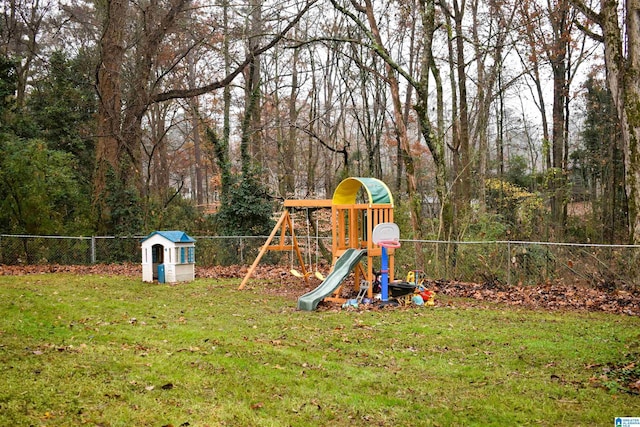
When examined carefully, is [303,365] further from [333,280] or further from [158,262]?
[158,262]

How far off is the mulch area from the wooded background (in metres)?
1.99

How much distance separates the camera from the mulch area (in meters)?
9.58

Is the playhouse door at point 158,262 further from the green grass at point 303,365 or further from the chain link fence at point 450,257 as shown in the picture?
the green grass at point 303,365

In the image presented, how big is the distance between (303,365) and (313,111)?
19798 mm

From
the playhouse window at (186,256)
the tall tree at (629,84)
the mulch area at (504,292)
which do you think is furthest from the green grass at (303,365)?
the tall tree at (629,84)

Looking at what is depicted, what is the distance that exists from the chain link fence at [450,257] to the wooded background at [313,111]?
2.14 feet

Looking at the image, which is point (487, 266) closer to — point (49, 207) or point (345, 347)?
point (345, 347)

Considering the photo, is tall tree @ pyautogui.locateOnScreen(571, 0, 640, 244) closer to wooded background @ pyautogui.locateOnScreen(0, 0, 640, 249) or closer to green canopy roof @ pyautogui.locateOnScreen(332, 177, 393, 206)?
wooded background @ pyautogui.locateOnScreen(0, 0, 640, 249)

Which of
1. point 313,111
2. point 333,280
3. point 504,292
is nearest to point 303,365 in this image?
point 333,280

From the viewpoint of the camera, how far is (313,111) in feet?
80.8

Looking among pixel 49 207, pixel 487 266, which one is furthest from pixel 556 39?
pixel 49 207

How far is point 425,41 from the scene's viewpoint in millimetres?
14172

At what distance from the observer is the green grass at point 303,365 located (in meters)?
4.37

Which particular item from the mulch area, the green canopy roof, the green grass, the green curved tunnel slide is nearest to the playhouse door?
the mulch area
